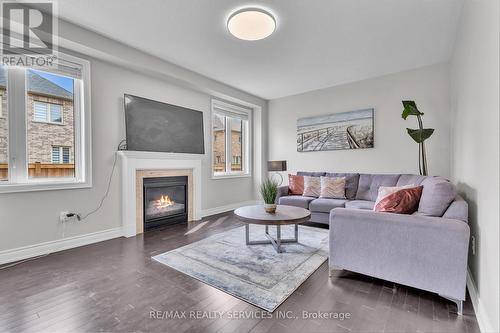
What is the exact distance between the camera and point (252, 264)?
2473 millimetres

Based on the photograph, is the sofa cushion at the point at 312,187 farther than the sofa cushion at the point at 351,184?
Yes

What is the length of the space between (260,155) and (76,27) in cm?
405

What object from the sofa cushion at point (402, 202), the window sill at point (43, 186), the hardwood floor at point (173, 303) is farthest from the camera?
the window sill at point (43, 186)

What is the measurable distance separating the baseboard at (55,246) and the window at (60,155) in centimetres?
98

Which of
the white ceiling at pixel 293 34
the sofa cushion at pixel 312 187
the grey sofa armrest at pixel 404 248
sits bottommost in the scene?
the grey sofa armrest at pixel 404 248

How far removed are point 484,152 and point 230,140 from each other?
4.39 m

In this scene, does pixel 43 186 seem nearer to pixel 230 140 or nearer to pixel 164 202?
pixel 164 202

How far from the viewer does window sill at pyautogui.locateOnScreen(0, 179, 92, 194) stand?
2.55 meters

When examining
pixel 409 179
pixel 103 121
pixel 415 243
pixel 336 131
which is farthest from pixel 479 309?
pixel 103 121

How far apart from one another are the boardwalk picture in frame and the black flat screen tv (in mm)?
2244

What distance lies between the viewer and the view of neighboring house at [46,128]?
102 inches

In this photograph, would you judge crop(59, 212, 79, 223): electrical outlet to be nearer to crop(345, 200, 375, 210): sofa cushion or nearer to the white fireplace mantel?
the white fireplace mantel

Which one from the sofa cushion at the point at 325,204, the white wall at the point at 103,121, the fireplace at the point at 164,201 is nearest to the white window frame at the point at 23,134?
the white wall at the point at 103,121

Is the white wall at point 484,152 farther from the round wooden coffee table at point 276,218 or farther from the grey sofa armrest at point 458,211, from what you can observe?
the round wooden coffee table at point 276,218
